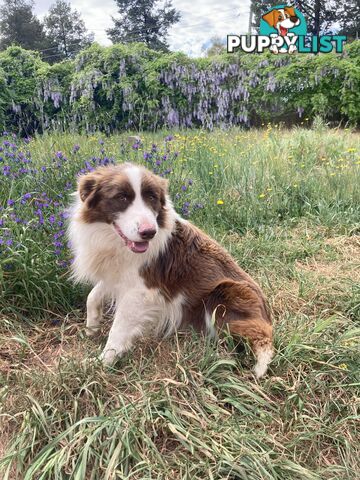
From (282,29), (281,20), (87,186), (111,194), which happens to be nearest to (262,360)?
(111,194)

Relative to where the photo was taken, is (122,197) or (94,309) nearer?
(122,197)

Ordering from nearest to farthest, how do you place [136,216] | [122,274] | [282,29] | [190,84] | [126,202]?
[136,216]
[126,202]
[122,274]
[190,84]
[282,29]

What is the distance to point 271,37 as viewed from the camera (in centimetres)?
1284

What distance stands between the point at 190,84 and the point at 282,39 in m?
3.38

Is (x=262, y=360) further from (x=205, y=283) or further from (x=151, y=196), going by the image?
(x=151, y=196)

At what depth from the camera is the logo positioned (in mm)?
12961

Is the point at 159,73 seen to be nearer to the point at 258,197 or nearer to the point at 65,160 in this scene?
the point at 258,197

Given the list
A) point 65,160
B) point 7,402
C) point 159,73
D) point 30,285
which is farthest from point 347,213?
point 159,73

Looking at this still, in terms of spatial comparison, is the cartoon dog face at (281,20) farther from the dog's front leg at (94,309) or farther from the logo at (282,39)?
the dog's front leg at (94,309)

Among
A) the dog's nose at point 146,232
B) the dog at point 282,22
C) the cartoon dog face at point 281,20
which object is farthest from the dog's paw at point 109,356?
the cartoon dog face at point 281,20

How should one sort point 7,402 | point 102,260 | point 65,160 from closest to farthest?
point 7,402 < point 102,260 < point 65,160

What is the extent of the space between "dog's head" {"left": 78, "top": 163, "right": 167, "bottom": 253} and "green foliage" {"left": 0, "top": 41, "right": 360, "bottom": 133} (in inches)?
354

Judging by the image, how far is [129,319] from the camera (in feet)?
9.36

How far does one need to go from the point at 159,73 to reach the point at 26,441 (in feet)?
40.5
